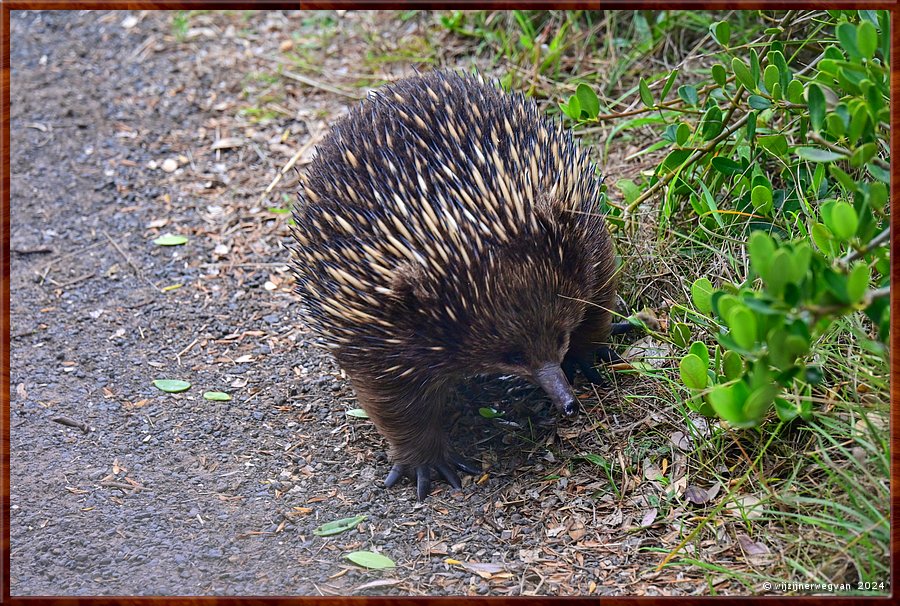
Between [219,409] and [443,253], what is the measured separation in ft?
5.08

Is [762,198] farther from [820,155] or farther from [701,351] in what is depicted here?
[820,155]

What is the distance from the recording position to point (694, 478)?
10.6 feet

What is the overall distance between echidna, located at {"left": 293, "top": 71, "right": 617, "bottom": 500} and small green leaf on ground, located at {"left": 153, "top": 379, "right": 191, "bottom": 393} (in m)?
0.86

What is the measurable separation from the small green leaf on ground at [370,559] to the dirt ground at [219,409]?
0.04 meters

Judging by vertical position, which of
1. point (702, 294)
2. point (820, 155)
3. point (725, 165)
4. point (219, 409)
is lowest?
point (219, 409)

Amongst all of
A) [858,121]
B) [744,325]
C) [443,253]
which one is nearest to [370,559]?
[443,253]

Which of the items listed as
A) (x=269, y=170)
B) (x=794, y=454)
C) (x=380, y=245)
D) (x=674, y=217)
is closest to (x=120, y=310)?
(x=269, y=170)

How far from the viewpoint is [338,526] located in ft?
10.9

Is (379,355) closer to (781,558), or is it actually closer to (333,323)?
(333,323)

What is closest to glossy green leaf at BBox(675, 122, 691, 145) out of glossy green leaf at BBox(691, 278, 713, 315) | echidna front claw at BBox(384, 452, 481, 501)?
glossy green leaf at BBox(691, 278, 713, 315)

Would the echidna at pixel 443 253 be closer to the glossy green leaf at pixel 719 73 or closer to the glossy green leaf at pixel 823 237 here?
the glossy green leaf at pixel 719 73

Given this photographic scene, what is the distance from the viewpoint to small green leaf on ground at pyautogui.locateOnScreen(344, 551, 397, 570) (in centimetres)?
311

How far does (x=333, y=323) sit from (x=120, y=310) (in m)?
1.78

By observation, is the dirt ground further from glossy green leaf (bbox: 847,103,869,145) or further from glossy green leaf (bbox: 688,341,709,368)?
glossy green leaf (bbox: 847,103,869,145)
